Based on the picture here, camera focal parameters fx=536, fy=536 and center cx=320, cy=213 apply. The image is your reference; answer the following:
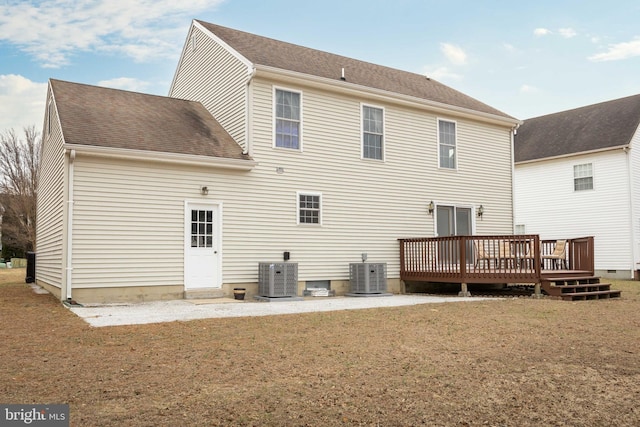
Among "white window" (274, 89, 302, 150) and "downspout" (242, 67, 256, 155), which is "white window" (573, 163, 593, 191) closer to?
"white window" (274, 89, 302, 150)

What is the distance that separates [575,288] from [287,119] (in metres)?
8.19

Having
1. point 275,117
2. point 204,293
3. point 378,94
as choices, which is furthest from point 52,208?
point 378,94

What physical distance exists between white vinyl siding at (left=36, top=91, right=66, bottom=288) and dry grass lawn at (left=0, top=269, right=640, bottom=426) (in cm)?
337

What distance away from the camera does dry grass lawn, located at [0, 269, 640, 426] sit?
4.19 m

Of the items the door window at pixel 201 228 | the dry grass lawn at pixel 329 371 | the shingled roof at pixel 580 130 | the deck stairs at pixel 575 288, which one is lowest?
the dry grass lawn at pixel 329 371

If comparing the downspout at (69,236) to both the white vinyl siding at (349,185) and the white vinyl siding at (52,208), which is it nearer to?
the white vinyl siding at (52,208)

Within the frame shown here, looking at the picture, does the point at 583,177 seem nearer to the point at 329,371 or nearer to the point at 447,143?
the point at 447,143

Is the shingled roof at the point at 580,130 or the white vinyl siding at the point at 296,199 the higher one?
Answer: the shingled roof at the point at 580,130

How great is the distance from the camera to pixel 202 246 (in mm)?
12297

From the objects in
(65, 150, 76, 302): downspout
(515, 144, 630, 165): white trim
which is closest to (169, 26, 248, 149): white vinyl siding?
(65, 150, 76, 302): downspout

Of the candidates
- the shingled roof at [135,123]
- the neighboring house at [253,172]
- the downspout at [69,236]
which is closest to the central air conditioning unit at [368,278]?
the neighboring house at [253,172]

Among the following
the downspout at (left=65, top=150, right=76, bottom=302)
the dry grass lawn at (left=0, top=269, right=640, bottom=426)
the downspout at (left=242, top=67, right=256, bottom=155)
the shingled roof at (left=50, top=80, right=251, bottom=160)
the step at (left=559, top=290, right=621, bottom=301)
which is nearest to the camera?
the dry grass lawn at (left=0, top=269, right=640, bottom=426)

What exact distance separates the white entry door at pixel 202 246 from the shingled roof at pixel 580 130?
16.9 meters

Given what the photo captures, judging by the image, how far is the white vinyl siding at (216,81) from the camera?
1362cm
